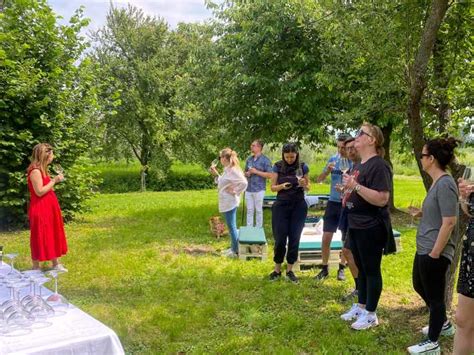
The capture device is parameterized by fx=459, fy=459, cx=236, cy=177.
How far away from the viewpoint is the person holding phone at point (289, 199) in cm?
579

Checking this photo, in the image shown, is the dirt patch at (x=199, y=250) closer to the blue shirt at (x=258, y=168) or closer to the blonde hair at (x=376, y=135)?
the blue shirt at (x=258, y=168)

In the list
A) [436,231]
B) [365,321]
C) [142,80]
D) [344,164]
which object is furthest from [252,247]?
[142,80]

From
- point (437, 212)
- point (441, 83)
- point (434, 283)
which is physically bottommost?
point (434, 283)

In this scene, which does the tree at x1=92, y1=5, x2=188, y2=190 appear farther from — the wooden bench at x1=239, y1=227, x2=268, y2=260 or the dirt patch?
the wooden bench at x1=239, y1=227, x2=268, y2=260

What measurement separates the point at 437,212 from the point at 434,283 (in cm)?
60

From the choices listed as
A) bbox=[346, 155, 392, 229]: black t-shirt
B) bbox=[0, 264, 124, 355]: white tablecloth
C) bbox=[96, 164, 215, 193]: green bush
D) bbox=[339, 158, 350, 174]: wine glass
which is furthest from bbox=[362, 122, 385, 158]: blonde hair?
bbox=[96, 164, 215, 193]: green bush

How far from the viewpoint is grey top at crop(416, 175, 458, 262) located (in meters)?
3.65

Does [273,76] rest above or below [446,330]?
above

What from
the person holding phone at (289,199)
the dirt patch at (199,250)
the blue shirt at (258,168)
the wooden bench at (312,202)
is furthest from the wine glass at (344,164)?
the wooden bench at (312,202)

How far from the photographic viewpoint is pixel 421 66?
4.42 metres

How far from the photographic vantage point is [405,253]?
799 cm

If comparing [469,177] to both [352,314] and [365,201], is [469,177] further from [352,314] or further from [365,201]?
[352,314]

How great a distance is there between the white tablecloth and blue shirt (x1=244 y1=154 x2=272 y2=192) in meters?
5.81

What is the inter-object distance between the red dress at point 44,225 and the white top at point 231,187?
Answer: 2528 mm
